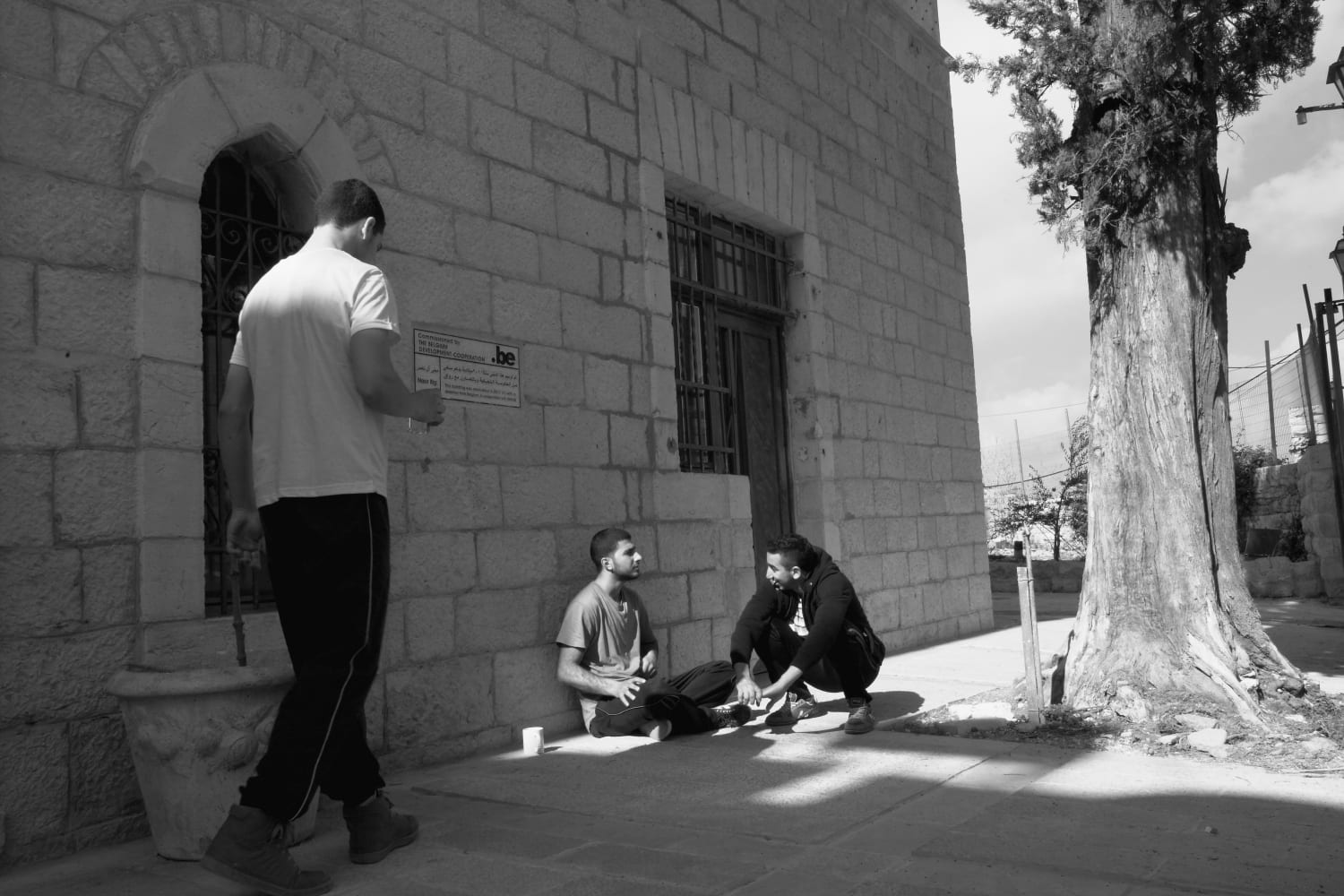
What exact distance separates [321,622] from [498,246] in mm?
2552

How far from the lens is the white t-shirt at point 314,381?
290cm

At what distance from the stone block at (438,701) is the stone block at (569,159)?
2.36 metres

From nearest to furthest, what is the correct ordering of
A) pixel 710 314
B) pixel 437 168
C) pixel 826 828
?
pixel 826 828
pixel 437 168
pixel 710 314

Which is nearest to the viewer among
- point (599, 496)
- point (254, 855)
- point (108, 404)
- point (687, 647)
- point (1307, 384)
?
point (254, 855)

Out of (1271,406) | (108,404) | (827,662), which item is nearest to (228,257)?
(108,404)

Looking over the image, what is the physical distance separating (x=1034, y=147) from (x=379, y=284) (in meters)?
3.59

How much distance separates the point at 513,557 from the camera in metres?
4.93

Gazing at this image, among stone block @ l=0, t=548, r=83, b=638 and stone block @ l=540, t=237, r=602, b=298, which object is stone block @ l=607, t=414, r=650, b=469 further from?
stone block @ l=0, t=548, r=83, b=638

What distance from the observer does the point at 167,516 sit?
3.54 metres

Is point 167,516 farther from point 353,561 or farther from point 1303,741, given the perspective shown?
point 1303,741

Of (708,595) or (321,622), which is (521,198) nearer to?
(708,595)

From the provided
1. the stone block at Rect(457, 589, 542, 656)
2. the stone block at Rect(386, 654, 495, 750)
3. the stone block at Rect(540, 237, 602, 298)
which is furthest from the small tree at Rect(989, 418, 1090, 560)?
the stone block at Rect(386, 654, 495, 750)

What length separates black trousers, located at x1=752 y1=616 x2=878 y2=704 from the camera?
16.5ft

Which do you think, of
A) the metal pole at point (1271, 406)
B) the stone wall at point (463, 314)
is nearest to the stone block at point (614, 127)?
the stone wall at point (463, 314)
